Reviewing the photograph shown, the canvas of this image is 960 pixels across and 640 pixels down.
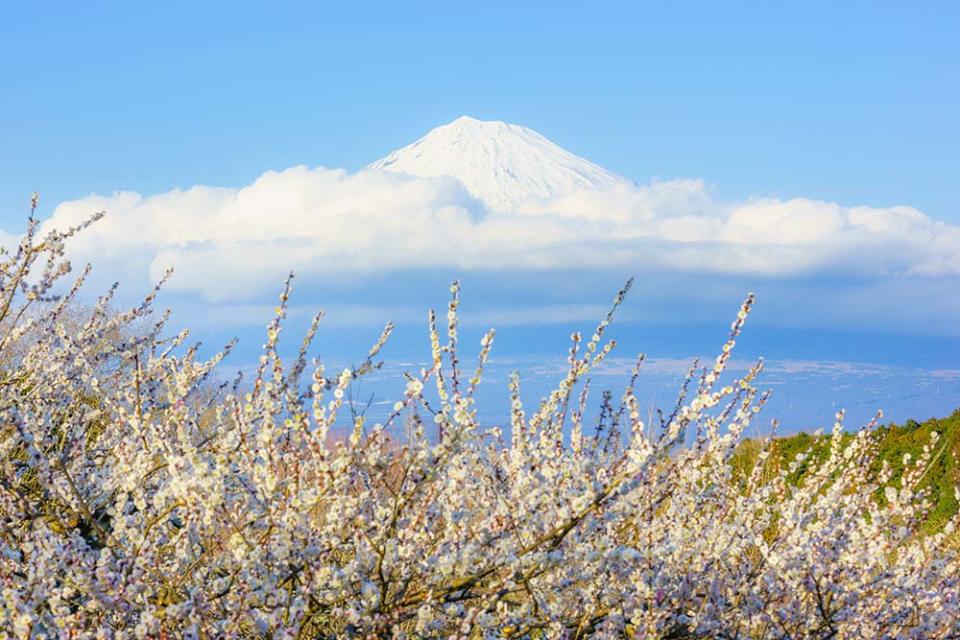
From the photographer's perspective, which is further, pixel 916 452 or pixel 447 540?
pixel 916 452

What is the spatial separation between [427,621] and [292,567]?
→ 1.84 ft

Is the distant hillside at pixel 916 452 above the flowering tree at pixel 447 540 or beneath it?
beneath

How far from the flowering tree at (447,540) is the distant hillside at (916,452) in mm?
6514

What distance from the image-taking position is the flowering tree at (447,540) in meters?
3.46

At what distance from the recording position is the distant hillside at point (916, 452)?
38.9 feet

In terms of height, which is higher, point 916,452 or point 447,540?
point 447,540

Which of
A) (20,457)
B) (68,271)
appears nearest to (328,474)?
(68,271)

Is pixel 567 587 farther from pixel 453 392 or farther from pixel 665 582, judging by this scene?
pixel 453 392

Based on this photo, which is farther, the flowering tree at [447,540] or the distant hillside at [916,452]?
the distant hillside at [916,452]

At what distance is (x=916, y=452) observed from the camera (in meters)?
12.8

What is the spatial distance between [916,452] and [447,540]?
10.9m

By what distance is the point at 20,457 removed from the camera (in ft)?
22.0

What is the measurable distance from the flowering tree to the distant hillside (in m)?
6.51

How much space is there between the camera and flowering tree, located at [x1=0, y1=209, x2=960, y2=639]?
346 cm
